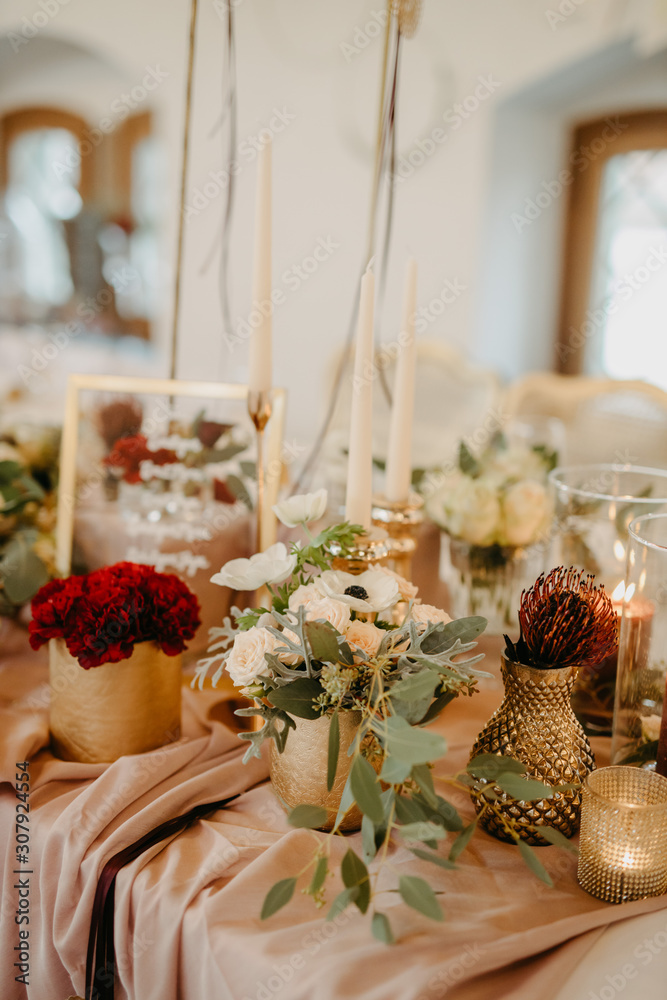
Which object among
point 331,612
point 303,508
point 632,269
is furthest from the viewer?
point 632,269

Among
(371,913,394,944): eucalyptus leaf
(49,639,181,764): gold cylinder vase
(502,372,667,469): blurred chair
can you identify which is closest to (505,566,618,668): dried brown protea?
(371,913,394,944): eucalyptus leaf

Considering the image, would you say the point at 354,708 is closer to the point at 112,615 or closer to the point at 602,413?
the point at 112,615

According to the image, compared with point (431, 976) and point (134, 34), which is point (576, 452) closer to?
point (431, 976)

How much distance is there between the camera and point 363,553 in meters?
0.77

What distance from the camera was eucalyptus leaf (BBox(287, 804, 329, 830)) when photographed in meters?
0.59

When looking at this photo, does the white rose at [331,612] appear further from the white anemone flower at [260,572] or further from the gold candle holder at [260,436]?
the gold candle holder at [260,436]

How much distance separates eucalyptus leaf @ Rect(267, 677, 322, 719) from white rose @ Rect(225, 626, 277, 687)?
26mm

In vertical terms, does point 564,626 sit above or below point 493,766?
above

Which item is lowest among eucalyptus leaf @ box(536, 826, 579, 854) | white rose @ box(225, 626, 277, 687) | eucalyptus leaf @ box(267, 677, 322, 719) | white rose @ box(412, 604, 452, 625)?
eucalyptus leaf @ box(536, 826, 579, 854)

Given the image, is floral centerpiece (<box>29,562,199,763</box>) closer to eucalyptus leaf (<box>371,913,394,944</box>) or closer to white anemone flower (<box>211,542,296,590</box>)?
white anemone flower (<box>211,542,296,590</box>)

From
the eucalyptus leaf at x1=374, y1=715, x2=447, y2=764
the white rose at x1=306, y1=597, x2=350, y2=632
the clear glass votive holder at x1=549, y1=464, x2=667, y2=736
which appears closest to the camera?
the eucalyptus leaf at x1=374, y1=715, x2=447, y2=764

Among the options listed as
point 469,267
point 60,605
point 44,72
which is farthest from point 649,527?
point 44,72

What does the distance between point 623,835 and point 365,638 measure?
0.24 meters

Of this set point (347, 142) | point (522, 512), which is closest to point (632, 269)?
point (347, 142)
